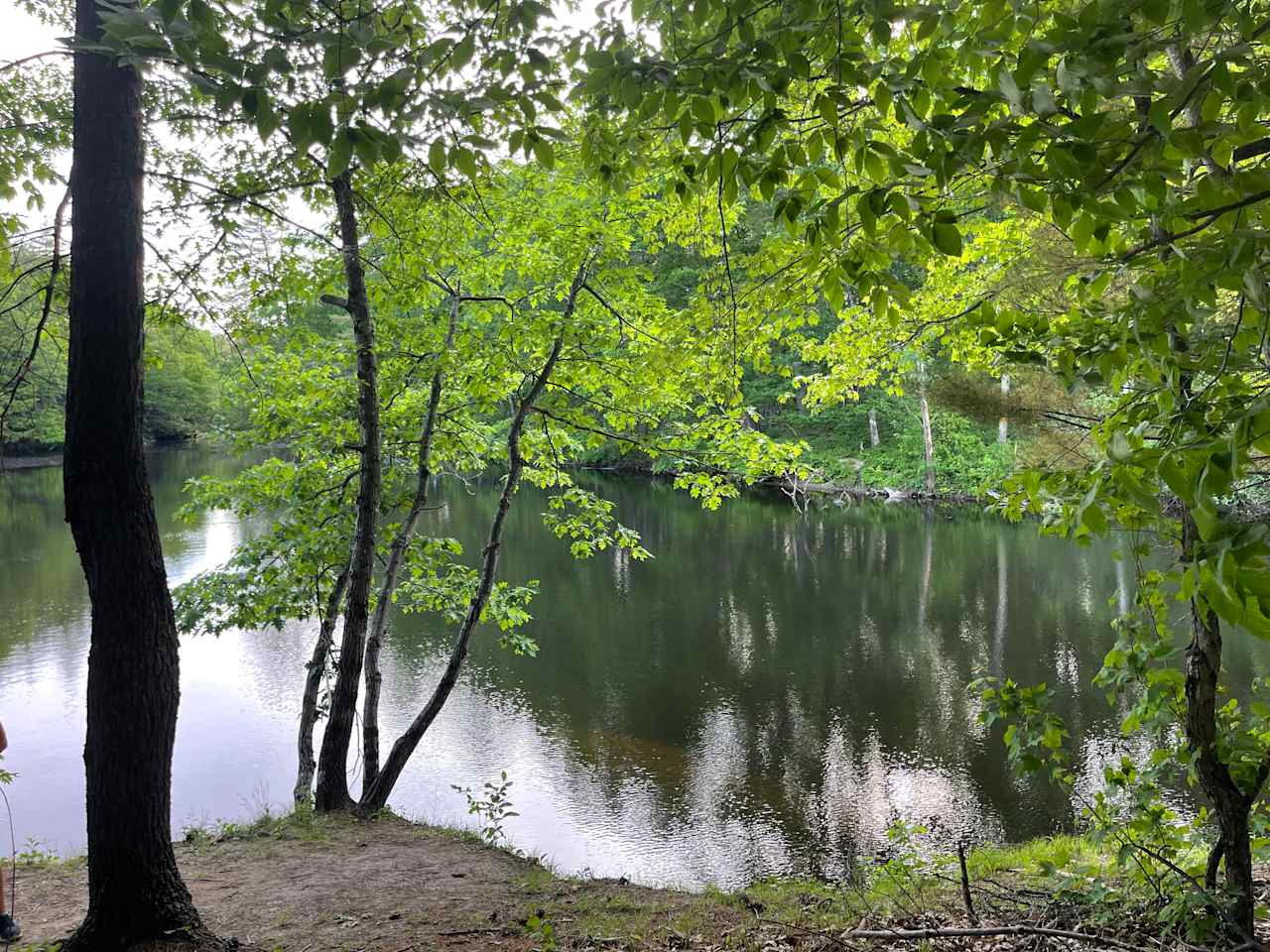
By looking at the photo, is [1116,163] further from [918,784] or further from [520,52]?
[918,784]

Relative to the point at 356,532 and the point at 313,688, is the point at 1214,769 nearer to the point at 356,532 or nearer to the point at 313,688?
the point at 356,532

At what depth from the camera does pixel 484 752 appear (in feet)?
33.8

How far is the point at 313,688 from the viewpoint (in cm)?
766

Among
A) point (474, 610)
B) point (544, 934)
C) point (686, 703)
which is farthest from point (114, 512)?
point (686, 703)

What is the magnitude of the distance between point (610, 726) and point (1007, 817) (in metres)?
4.84

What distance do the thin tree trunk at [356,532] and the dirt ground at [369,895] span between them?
67 cm

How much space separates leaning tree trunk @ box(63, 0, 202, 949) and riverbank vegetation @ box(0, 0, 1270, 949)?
1 centimetres

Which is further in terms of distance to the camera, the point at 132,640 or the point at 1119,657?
the point at 132,640

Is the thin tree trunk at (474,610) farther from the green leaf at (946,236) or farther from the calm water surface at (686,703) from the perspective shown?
the green leaf at (946,236)

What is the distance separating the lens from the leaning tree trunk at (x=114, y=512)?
3348 millimetres

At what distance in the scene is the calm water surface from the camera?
856cm

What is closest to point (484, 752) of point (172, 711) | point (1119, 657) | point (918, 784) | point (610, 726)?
point (610, 726)

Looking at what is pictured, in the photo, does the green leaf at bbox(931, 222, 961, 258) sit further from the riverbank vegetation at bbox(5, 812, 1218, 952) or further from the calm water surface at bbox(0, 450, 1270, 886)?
the calm water surface at bbox(0, 450, 1270, 886)

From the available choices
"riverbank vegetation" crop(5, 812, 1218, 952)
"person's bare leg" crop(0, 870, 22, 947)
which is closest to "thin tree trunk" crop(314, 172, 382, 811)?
"riverbank vegetation" crop(5, 812, 1218, 952)
